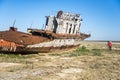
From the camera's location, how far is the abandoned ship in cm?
2220

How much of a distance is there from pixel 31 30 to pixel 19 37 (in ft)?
21.3

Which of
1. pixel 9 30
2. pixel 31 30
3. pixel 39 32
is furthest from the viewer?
pixel 31 30

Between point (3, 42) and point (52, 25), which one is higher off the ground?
point (52, 25)

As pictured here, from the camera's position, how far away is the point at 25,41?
22.7m

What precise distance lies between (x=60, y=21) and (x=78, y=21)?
15.6 ft

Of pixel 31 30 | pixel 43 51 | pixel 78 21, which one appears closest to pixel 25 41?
pixel 43 51

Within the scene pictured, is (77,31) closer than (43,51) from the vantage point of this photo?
No

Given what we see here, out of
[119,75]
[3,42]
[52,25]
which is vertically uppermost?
[52,25]

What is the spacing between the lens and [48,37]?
26328 mm

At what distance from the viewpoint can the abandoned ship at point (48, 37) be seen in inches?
874

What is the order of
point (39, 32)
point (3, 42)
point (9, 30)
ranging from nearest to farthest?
point (3, 42), point (9, 30), point (39, 32)

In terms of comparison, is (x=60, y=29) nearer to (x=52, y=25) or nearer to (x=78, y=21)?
(x=52, y=25)

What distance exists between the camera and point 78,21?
3441 cm

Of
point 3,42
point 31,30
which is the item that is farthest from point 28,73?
point 31,30
